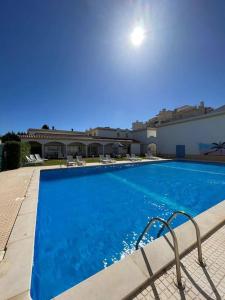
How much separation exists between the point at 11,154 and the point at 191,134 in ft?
81.1

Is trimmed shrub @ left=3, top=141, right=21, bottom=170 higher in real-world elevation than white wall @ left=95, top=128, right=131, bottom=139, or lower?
lower

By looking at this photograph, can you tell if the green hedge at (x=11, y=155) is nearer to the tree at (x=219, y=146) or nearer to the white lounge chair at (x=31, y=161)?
the white lounge chair at (x=31, y=161)

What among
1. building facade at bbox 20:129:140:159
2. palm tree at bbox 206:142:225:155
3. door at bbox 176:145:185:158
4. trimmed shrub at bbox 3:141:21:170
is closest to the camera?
trimmed shrub at bbox 3:141:21:170

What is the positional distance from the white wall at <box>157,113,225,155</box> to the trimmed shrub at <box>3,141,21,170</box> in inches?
940

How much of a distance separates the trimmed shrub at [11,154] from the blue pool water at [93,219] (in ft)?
20.8

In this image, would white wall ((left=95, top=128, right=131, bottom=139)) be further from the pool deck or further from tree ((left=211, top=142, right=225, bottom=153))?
the pool deck

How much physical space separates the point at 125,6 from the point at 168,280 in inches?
439

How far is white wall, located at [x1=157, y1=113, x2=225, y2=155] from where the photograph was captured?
75.6 feet

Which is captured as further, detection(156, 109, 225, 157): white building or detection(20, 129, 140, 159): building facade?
detection(20, 129, 140, 159): building facade

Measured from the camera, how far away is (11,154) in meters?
14.9

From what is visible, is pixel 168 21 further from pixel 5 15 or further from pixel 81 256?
pixel 81 256

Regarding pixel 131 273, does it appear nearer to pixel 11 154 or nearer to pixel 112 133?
pixel 11 154

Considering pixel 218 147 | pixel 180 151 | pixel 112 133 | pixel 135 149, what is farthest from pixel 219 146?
pixel 112 133

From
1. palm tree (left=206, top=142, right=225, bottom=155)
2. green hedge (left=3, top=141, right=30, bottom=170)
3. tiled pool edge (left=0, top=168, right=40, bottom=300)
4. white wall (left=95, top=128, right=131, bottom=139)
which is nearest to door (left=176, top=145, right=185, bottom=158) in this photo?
palm tree (left=206, top=142, right=225, bottom=155)
